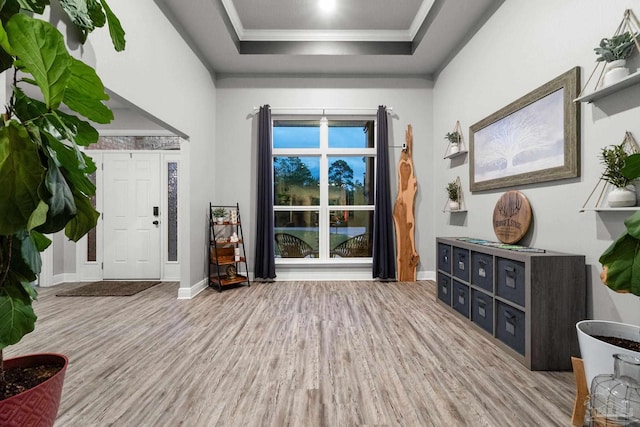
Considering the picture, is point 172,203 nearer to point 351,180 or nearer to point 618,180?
point 351,180

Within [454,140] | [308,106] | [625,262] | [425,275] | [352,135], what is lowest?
[425,275]

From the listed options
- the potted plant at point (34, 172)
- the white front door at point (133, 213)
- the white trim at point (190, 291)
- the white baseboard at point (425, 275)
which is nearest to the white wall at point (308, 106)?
the white baseboard at point (425, 275)

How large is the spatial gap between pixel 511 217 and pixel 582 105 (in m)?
0.97

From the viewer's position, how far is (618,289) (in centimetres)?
105

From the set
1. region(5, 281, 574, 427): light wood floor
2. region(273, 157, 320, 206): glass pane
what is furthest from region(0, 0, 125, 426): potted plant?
region(273, 157, 320, 206): glass pane

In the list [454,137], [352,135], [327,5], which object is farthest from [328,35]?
[454,137]

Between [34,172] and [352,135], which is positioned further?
[352,135]

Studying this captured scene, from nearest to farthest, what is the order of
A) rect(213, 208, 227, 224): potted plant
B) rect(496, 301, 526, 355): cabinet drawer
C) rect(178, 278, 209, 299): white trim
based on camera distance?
rect(496, 301, 526, 355): cabinet drawer < rect(178, 278, 209, 299): white trim < rect(213, 208, 227, 224): potted plant

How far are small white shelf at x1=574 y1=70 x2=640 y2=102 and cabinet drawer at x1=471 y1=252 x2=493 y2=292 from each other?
3.97 ft

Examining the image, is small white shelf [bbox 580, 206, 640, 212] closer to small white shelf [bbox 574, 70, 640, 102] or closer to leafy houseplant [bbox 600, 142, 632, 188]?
leafy houseplant [bbox 600, 142, 632, 188]

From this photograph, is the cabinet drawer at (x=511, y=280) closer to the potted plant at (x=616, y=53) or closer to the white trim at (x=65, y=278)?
the potted plant at (x=616, y=53)

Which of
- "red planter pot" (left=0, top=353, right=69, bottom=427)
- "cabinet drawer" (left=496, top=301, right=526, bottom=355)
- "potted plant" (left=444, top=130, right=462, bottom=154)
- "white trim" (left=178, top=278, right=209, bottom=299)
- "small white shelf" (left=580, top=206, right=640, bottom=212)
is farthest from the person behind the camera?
"potted plant" (left=444, top=130, right=462, bottom=154)

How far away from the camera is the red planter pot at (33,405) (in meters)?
0.84

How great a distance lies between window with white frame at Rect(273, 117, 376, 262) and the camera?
439 centimetres
